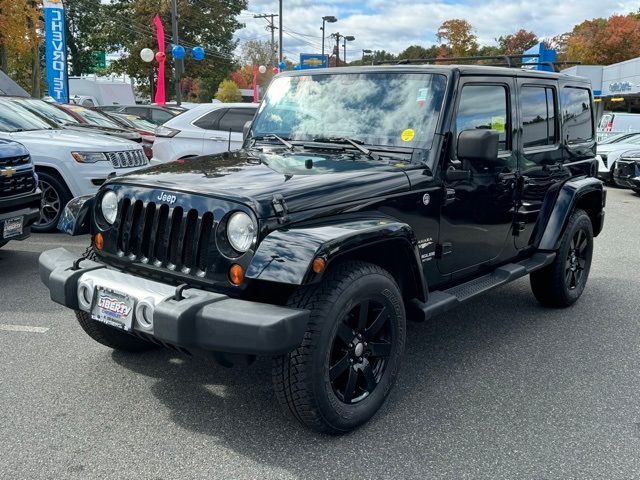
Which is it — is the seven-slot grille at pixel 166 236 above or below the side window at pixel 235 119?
below

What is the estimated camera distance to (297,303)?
2.88 metres

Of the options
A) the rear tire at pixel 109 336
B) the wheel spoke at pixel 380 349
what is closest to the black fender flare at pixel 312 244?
the wheel spoke at pixel 380 349

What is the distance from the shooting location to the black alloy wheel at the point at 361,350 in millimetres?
3094

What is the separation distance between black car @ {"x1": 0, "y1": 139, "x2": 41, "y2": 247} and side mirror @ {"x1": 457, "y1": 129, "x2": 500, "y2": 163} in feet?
13.9

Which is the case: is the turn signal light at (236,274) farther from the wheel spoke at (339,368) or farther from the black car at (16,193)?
the black car at (16,193)

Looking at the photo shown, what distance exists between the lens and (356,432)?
317 cm

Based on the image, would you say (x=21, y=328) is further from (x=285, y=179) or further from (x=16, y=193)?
(x=285, y=179)

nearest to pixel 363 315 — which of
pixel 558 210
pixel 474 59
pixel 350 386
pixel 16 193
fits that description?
pixel 350 386

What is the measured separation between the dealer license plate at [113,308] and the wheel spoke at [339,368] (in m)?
0.99

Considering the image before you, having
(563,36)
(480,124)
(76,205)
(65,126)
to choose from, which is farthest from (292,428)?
(563,36)

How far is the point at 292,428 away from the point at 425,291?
3.42 feet

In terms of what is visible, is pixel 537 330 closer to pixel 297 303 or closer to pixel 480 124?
pixel 480 124

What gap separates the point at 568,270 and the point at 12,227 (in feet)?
16.5

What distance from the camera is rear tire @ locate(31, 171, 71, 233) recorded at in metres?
7.59
